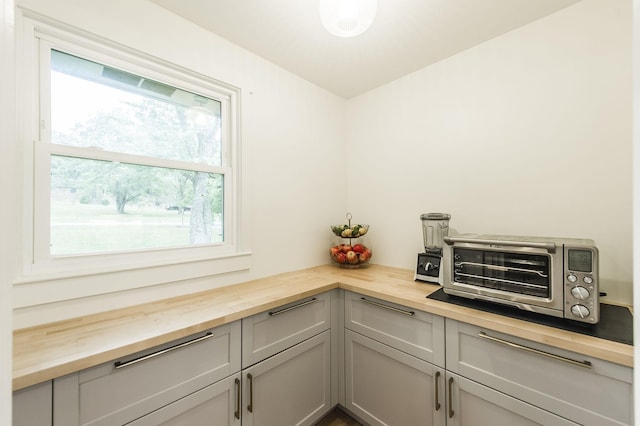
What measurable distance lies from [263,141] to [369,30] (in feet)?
3.04

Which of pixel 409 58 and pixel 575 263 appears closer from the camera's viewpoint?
pixel 575 263

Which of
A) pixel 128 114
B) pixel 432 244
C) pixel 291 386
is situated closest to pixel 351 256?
pixel 432 244

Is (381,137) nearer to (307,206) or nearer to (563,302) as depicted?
(307,206)

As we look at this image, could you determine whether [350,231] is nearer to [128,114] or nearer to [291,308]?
[291,308]

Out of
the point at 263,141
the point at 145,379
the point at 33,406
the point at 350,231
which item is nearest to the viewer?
the point at 33,406

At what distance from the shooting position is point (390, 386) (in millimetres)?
1475

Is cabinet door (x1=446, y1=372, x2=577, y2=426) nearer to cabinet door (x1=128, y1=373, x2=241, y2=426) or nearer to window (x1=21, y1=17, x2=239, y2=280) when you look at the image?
cabinet door (x1=128, y1=373, x2=241, y2=426)

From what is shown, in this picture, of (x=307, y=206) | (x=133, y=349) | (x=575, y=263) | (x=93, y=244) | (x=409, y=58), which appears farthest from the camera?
(x=307, y=206)

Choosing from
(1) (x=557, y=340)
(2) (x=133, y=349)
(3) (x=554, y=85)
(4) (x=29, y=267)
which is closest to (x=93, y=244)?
(4) (x=29, y=267)

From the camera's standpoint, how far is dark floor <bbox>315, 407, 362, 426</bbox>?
1660mm

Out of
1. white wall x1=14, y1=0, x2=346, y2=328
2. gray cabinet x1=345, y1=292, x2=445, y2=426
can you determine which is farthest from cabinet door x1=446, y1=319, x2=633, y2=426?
white wall x1=14, y1=0, x2=346, y2=328

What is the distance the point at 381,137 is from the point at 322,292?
1349mm

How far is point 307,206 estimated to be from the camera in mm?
2148

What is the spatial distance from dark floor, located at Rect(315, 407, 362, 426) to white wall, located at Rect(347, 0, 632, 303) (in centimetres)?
107
